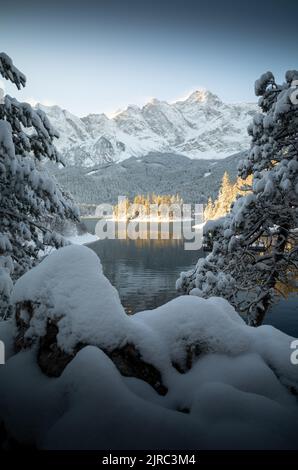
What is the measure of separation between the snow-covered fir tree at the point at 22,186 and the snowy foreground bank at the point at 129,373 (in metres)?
2.01

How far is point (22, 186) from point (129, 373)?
14.8 ft

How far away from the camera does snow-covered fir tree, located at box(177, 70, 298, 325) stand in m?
6.90

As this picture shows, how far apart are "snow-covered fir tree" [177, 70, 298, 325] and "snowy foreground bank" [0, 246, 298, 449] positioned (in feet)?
10.9

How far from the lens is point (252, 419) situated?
2.88m

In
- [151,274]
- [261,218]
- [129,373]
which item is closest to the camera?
[129,373]

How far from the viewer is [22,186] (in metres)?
6.40

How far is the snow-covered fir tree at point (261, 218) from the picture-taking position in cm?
690

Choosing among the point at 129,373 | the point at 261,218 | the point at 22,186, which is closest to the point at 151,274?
the point at 261,218

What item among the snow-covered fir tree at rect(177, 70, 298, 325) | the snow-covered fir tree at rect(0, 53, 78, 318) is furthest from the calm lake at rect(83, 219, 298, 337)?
the snow-covered fir tree at rect(0, 53, 78, 318)

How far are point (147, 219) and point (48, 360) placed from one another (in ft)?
525

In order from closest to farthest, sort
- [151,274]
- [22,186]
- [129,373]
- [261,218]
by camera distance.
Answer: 1. [129,373]
2. [22,186]
3. [261,218]
4. [151,274]

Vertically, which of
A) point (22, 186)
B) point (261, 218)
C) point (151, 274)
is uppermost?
point (22, 186)

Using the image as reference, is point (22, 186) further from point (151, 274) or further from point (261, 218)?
point (151, 274)

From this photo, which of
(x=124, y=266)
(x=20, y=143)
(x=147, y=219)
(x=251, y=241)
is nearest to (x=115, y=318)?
(x=20, y=143)
